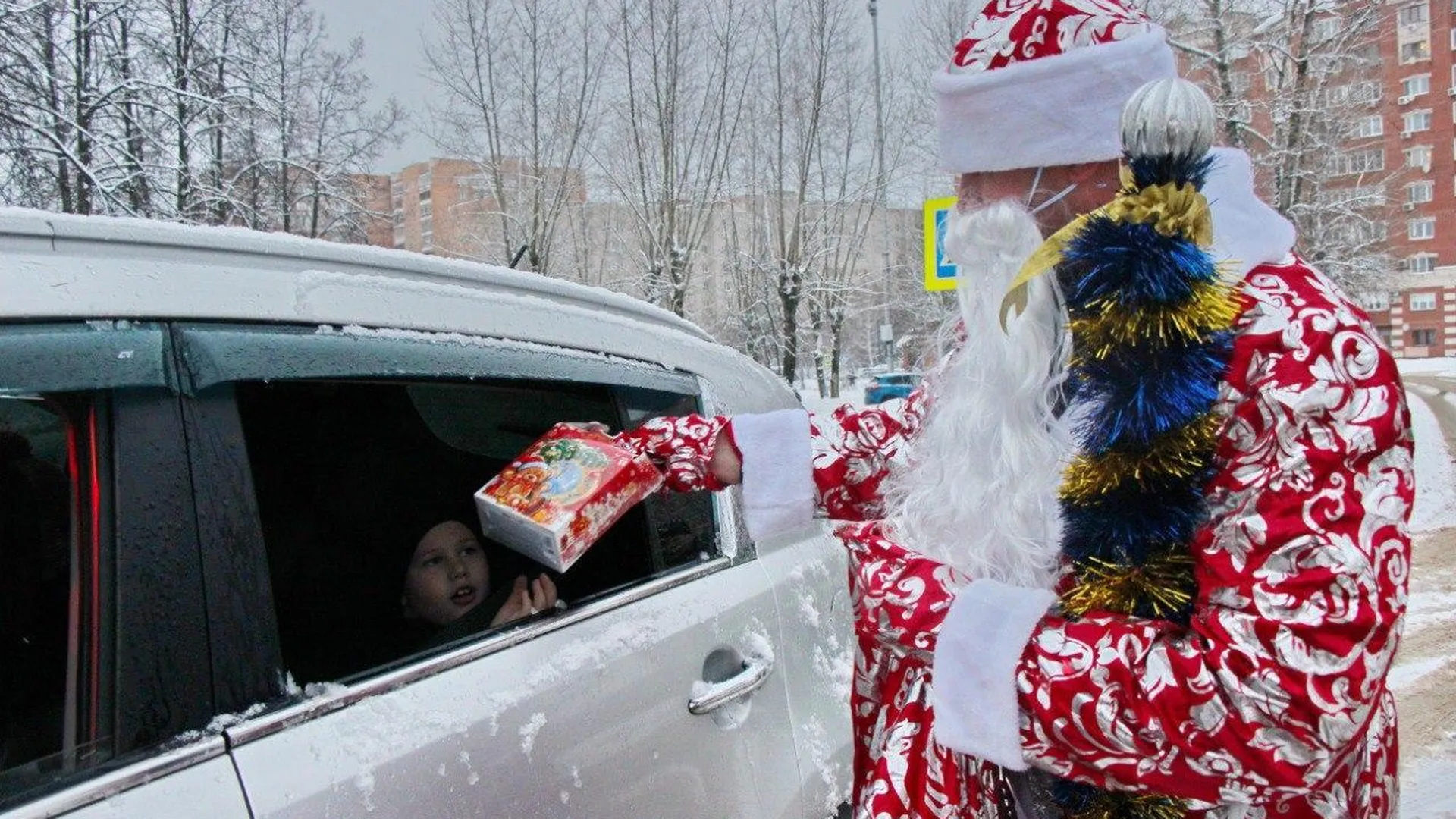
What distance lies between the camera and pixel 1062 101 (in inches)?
47.5

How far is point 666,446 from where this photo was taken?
5.51 feet

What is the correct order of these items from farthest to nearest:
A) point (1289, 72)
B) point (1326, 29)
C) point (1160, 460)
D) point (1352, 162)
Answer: point (1352, 162)
point (1326, 29)
point (1289, 72)
point (1160, 460)

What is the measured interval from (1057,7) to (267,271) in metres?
1.07

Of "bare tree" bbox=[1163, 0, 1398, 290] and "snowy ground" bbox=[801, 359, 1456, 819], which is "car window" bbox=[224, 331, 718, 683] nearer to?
"snowy ground" bbox=[801, 359, 1456, 819]

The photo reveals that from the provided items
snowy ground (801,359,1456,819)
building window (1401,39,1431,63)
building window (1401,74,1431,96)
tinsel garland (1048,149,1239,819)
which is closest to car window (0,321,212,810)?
tinsel garland (1048,149,1239,819)

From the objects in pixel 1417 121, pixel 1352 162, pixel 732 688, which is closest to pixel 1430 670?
pixel 732 688

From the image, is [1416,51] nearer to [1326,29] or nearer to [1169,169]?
[1326,29]

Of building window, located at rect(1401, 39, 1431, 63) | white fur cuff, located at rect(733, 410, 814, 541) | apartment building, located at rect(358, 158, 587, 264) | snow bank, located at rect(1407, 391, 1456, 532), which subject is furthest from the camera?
building window, located at rect(1401, 39, 1431, 63)

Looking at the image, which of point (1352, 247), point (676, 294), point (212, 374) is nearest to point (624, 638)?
point (212, 374)

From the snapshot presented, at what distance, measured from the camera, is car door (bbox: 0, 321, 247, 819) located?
41.7 inches

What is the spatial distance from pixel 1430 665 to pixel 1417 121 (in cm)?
5790

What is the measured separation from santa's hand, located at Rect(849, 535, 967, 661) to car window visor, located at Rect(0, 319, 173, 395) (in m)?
0.85

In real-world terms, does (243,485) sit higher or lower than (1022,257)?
lower

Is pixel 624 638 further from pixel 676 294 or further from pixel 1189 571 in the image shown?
pixel 676 294
